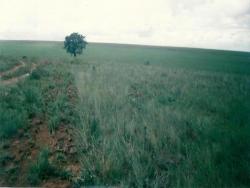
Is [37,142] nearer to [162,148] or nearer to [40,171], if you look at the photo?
[40,171]

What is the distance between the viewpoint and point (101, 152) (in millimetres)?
4137

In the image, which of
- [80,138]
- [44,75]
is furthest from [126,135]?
[44,75]

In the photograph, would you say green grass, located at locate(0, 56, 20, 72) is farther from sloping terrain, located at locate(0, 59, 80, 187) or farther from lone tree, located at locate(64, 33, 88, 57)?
lone tree, located at locate(64, 33, 88, 57)

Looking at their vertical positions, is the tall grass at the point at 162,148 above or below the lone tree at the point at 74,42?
below

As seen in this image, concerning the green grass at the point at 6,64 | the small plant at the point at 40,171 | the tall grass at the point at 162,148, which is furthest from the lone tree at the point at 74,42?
the small plant at the point at 40,171

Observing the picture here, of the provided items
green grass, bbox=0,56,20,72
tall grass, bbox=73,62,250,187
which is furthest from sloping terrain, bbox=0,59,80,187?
green grass, bbox=0,56,20,72

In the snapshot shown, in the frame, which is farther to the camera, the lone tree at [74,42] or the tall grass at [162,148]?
the lone tree at [74,42]

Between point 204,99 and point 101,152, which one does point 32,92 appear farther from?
point 204,99

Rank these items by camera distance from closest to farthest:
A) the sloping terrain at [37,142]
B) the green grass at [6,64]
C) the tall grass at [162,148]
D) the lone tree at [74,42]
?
the tall grass at [162,148] < the sloping terrain at [37,142] < the green grass at [6,64] < the lone tree at [74,42]

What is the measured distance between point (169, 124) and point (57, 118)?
265 cm

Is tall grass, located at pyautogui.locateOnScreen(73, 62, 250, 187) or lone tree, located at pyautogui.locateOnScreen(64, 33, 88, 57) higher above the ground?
lone tree, located at pyautogui.locateOnScreen(64, 33, 88, 57)

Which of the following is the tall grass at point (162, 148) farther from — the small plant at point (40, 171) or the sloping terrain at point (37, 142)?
the small plant at point (40, 171)

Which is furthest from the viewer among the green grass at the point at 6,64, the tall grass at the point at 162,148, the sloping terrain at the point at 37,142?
the green grass at the point at 6,64

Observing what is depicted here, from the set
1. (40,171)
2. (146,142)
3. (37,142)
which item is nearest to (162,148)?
(146,142)
